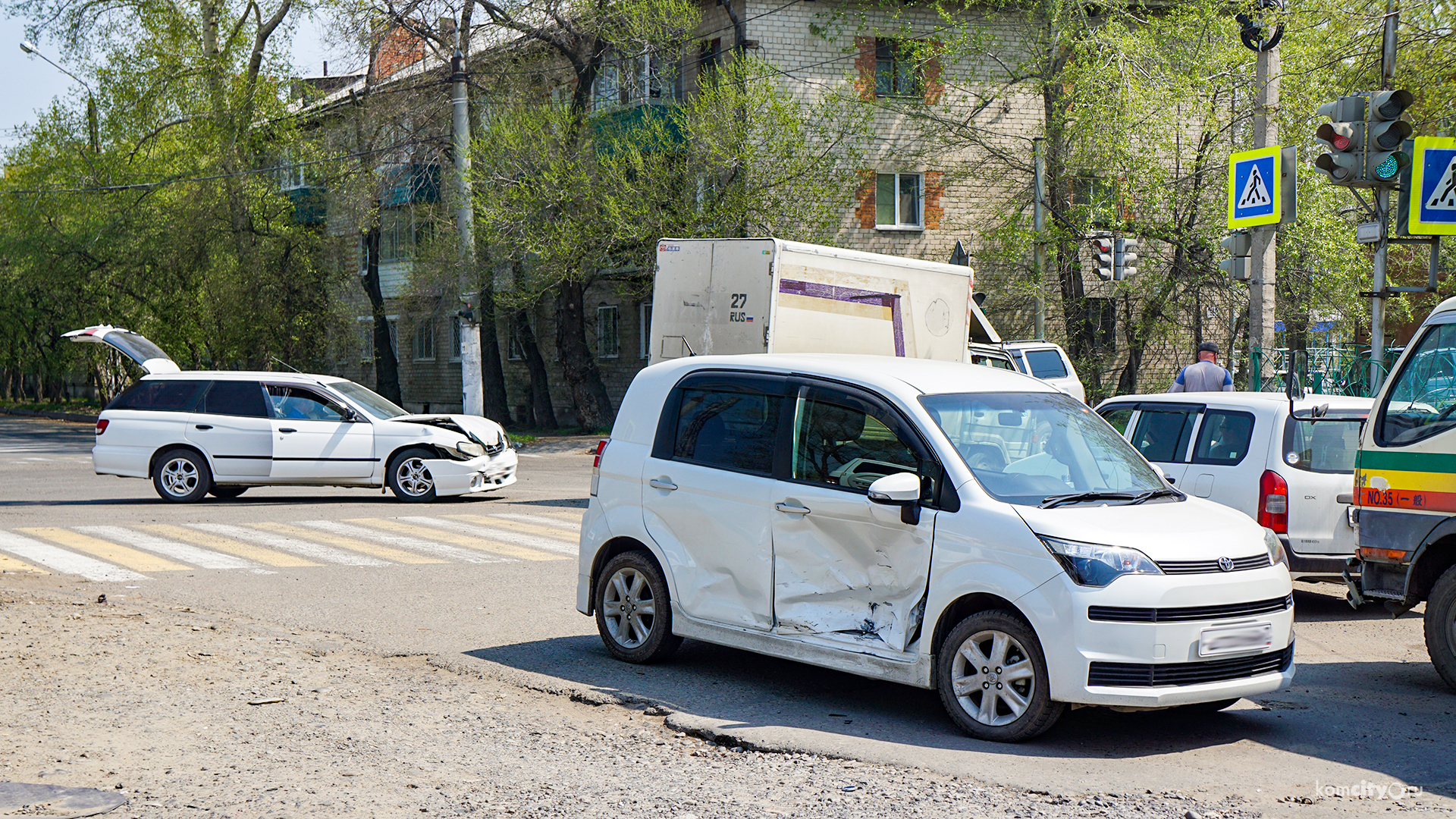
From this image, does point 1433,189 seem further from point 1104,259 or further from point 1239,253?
point 1104,259

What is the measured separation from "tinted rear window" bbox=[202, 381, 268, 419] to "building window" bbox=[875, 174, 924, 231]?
20.8m

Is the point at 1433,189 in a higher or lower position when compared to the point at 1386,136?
lower

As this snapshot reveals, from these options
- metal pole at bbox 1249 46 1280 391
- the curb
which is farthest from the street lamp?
metal pole at bbox 1249 46 1280 391

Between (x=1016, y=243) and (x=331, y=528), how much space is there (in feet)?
63.0

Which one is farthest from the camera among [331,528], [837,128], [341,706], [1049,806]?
[837,128]

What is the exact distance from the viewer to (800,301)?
14.6 meters

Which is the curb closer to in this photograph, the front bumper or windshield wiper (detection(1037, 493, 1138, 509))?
the front bumper

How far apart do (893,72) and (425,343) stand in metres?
21.2

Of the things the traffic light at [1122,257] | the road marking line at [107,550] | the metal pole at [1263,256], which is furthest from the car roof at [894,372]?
the traffic light at [1122,257]

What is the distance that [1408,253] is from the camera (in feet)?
129

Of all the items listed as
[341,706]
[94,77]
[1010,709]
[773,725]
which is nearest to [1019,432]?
[1010,709]

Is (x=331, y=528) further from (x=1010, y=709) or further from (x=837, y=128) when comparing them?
(x=837, y=128)

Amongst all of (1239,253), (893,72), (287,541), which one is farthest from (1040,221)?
(287,541)

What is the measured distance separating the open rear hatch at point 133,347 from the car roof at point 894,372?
42.6 ft
